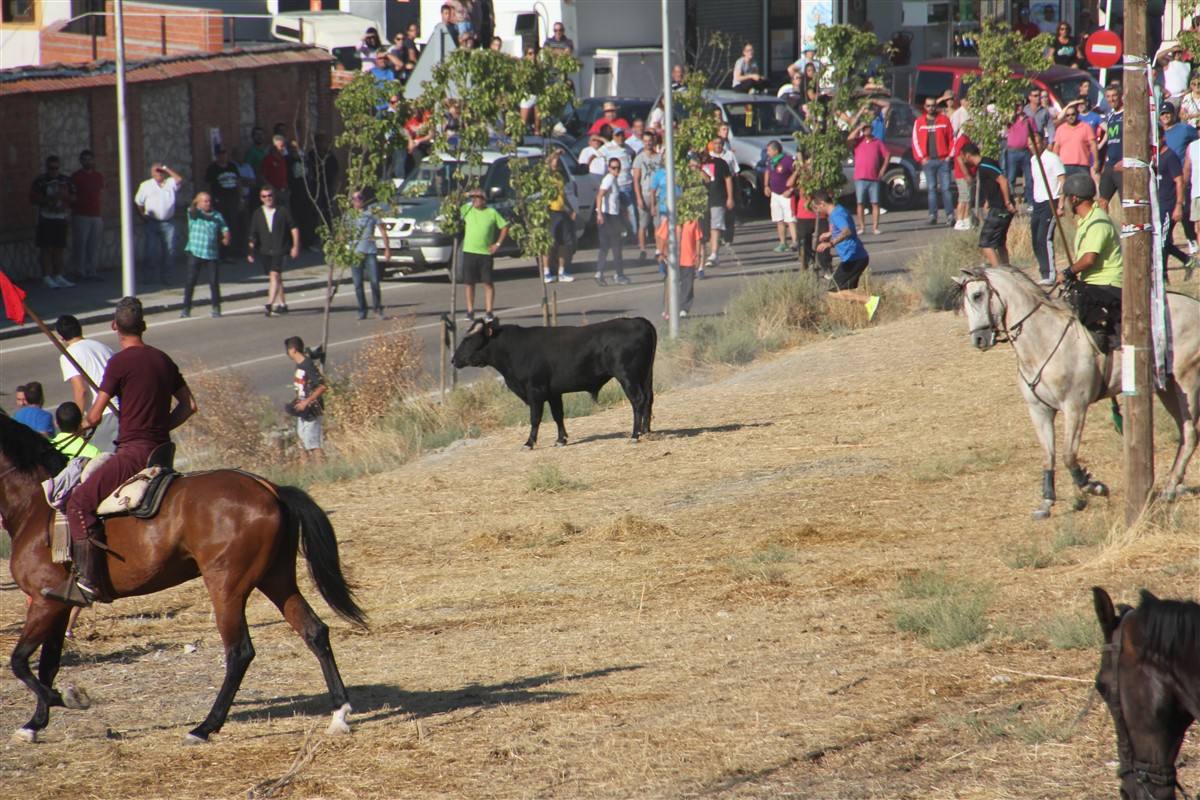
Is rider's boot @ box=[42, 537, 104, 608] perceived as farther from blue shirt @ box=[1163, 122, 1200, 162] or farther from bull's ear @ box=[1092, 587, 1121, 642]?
blue shirt @ box=[1163, 122, 1200, 162]

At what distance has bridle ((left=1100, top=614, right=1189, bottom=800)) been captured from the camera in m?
5.01

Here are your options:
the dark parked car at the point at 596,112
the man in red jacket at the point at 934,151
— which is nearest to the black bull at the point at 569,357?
the man in red jacket at the point at 934,151

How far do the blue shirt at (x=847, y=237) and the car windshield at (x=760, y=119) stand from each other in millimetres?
13588

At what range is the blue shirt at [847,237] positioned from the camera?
21.9 meters

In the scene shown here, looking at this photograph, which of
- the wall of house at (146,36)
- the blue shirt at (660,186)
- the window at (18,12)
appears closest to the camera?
the blue shirt at (660,186)

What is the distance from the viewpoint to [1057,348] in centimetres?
1255

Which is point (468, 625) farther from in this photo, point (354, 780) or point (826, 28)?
point (826, 28)

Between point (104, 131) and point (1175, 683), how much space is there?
29351mm

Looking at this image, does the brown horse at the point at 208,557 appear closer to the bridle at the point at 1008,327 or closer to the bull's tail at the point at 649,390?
the bridle at the point at 1008,327

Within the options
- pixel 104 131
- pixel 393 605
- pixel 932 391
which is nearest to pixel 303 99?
pixel 104 131

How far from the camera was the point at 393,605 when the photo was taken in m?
11.7

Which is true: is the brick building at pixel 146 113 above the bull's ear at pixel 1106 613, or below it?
above

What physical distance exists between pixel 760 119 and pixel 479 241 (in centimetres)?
1275

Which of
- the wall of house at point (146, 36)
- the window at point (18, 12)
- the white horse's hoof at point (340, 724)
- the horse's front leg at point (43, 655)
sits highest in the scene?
the window at point (18, 12)
